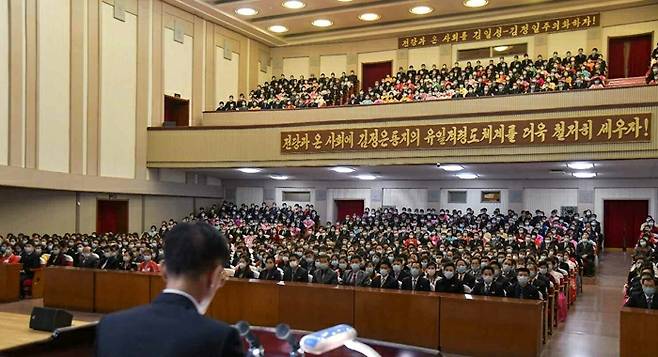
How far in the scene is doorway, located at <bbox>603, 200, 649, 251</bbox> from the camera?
837 inches

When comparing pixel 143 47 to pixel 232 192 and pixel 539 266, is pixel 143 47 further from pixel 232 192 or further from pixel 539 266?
pixel 539 266

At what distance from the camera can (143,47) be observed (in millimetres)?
20828

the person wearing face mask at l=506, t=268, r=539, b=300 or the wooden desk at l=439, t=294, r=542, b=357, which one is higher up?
the person wearing face mask at l=506, t=268, r=539, b=300

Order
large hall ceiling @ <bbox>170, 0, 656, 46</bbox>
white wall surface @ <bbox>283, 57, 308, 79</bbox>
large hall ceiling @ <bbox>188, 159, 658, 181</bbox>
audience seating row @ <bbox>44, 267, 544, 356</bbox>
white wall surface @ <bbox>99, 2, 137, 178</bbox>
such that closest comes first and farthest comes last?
audience seating row @ <bbox>44, 267, 544, 356</bbox> < large hall ceiling @ <bbox>188, 159, 658, 181</bbox> < white wall surface @ <bbox>99, 2, 137, 178</bbox> < large hall ceiling @ <bbox>170, 0, 656, 46</bbox> < white wall surface @ <bbox>283, 57, 308, 79</bbox>

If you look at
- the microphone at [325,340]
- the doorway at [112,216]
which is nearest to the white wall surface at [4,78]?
the doorway at [112,216]

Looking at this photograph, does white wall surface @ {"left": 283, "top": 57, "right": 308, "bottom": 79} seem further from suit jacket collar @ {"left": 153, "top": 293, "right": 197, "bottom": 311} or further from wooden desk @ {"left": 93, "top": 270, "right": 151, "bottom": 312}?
suit jacket collar @ {"left": 153, "top": 293, "right": 197, "bottom": 311}

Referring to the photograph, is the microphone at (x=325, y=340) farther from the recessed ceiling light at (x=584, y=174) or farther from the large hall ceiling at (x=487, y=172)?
the recessed ceiling light at (x=584, y=174)

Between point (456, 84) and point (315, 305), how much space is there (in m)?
12.5

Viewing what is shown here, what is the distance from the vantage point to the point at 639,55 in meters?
21.6

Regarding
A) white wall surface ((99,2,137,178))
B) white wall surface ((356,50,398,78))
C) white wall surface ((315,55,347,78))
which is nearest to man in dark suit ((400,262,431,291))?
white wall surface ((99,2,137,178))

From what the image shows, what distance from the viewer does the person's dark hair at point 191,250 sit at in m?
1.91

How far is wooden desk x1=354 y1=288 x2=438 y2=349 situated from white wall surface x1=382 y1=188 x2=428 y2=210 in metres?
15.5

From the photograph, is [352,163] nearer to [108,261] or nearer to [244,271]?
[244,271]

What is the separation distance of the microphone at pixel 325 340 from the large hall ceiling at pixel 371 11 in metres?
20.9
